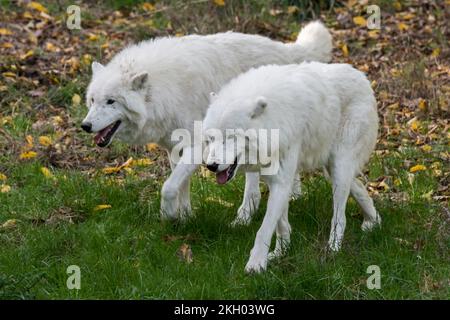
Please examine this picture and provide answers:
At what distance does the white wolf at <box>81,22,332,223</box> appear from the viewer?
654cm

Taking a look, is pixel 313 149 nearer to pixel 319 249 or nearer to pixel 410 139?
pixel 319 249

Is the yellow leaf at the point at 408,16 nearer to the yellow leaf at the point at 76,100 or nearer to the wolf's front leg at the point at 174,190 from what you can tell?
the yellow leaf at the point at 76,100

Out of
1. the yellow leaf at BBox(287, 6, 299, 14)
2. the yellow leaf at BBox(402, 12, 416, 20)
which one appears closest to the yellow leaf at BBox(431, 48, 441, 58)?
the yellow leaf at BBox(402, 12, 416, 20)

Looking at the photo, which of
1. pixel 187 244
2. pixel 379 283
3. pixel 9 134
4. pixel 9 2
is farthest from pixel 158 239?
pixel 9 2

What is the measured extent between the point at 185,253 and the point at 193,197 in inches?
47.6

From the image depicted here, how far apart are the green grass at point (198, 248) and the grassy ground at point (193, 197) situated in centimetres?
1

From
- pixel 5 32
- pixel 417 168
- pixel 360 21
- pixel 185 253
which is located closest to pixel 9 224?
pixel 185 253

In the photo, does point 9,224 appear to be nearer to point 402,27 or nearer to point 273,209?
point 273,209

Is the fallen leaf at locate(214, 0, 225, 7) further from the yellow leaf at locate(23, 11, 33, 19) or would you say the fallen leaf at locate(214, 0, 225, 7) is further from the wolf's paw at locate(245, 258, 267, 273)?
the wolf's paw at locate(245, 258, 267, 273)

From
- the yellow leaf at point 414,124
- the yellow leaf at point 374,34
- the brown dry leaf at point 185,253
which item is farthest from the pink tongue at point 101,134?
the yellow leaf at point 374,34

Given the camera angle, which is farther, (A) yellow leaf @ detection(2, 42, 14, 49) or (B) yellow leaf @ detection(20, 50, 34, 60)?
(A) yellow leaf @ detection(2, 42, 14, 49)

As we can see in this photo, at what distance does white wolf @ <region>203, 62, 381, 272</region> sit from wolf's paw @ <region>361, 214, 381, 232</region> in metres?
0.01

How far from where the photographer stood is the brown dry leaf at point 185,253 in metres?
6.06

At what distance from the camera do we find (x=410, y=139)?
844cm
